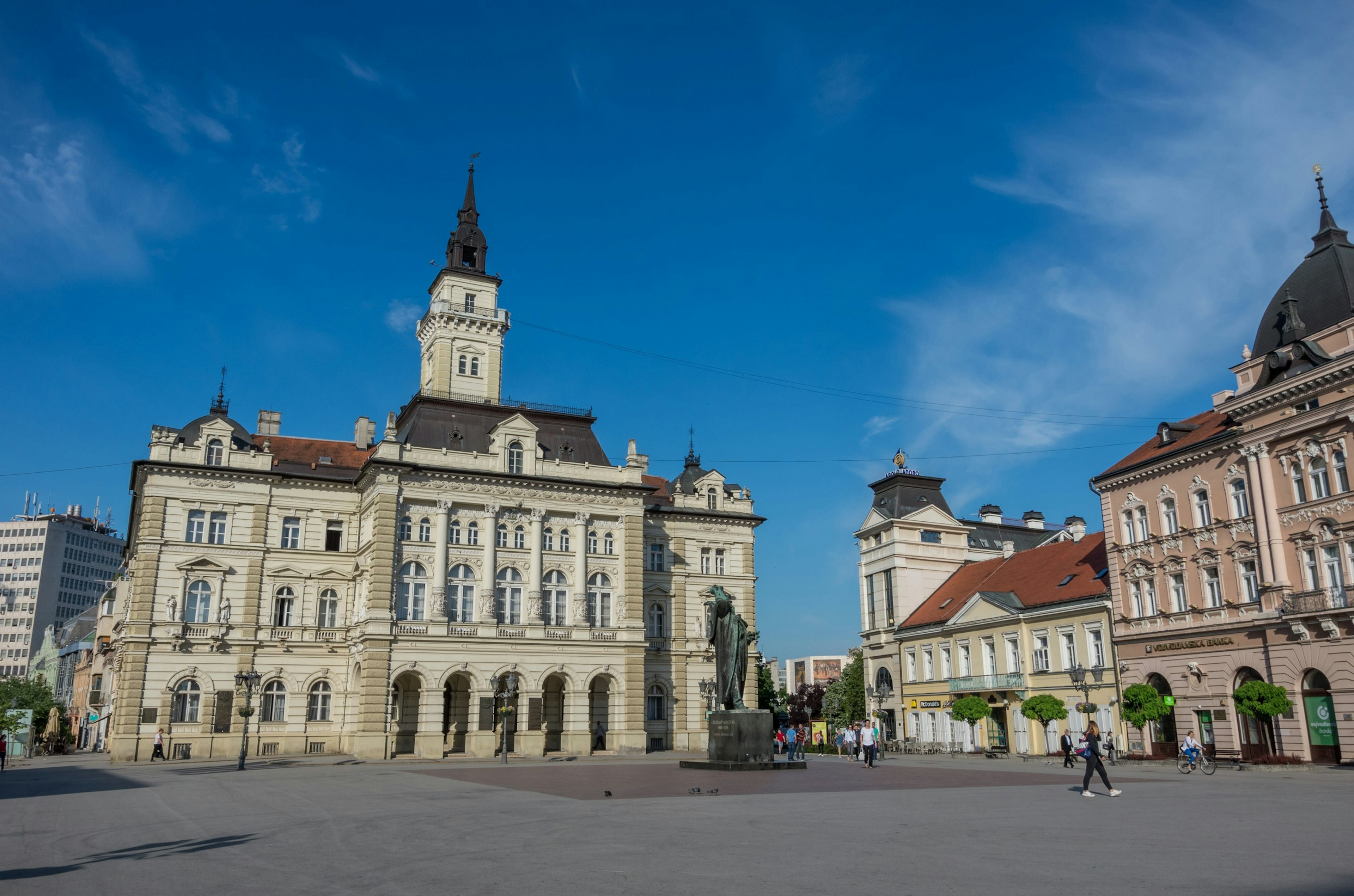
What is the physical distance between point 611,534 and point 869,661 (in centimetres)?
2196

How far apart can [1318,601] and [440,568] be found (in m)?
38.5

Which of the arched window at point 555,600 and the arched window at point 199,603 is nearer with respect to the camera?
the arched window at point 199,603

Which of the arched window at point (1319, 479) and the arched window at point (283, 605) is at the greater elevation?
the arched window at point (1319, 479)

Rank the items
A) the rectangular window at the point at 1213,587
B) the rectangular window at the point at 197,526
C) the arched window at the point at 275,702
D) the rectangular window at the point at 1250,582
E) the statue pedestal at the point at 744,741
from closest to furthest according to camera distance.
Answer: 1. the statue pedestal at the point at 744,741
2. the rectangular window at the point at 1250,582
3. the rectangular window at the point at 1213,587
4. the arched window at the point at 275,702
5. the rectangular window at the point at 197,526

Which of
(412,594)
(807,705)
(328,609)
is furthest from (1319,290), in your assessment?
(807,705)

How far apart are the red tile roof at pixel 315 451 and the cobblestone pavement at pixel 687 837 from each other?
31990mm

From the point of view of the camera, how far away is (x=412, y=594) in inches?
2016

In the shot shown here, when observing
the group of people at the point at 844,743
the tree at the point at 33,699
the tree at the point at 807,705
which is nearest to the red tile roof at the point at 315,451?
the group of people at the point at 844,743

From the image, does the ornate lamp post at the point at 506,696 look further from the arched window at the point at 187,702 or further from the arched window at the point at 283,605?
the arched window at the point at 187,702

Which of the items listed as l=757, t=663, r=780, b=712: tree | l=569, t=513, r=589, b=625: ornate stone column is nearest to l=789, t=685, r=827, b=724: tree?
l=757, t=663, r=780, b=712: tree

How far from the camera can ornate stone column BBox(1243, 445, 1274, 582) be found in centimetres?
3816

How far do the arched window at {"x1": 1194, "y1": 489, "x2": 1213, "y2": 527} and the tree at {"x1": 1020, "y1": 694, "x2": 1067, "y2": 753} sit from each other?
403 inches

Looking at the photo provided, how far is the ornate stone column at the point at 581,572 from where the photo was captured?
178 feet

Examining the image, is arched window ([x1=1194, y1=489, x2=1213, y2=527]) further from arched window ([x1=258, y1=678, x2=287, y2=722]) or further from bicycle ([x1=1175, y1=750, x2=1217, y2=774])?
arched window ([x1=258, y1=678, x2=287, y2=722])
